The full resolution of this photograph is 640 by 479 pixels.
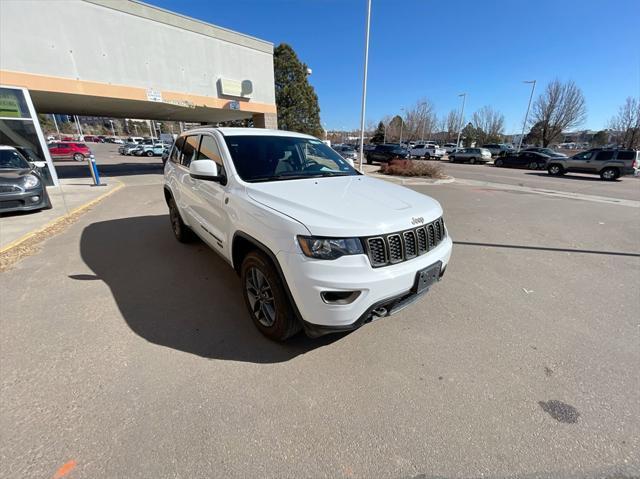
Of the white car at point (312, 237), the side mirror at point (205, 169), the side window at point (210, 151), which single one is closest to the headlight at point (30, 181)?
the side window at point (210, 151)

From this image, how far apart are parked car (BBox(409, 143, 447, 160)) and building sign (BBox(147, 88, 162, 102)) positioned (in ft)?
83.3

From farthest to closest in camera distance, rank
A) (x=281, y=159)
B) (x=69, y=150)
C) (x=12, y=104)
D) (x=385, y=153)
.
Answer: (x=69, y=150), (x=385, y=153), (x=12, y=104), (x=281, y=159)

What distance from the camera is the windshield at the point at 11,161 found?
268 inches

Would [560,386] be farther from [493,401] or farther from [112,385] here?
[112,385]

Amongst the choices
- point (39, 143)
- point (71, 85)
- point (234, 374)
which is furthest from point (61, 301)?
point (71, 85)

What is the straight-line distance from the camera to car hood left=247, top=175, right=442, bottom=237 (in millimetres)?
2074

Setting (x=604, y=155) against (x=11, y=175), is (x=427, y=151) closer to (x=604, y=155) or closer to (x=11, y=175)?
(x=604, y=155)

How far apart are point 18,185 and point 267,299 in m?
7.85

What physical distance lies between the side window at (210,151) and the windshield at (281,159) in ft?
0.52

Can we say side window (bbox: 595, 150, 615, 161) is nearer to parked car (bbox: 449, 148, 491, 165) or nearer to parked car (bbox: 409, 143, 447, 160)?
parked car (bbox: 449, 148, 491, 165)

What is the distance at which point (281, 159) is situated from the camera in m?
3.35

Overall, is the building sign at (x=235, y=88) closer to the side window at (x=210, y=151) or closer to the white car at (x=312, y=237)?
the side window at (x=210, y=151)

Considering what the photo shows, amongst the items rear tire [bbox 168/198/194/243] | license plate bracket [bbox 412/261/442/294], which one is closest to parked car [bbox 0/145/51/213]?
rear tire [bbox 168/198/194/243]

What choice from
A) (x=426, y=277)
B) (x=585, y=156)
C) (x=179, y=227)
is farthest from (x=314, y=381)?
(x=585, y=156)
